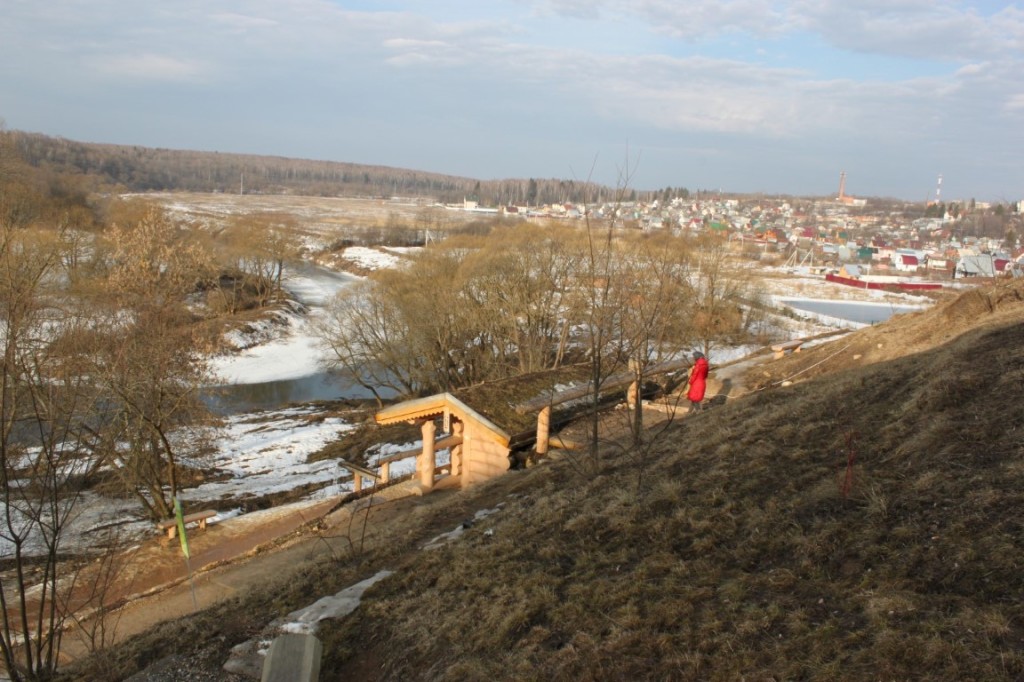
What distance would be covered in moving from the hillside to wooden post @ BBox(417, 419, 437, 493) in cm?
308

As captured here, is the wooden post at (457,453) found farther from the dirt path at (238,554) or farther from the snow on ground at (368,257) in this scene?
the snow on ground at (368,257)

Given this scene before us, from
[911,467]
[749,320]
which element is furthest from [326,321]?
[911,467]

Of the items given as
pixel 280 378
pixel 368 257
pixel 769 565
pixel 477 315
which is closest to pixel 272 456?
pixel 477 315

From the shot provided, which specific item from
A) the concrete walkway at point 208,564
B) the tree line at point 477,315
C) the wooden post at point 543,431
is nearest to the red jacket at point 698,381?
the wooden post at point 543,431

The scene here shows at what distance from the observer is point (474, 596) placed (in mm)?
5871

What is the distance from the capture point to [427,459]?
12.5 m

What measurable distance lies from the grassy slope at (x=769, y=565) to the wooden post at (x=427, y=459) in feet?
12.8

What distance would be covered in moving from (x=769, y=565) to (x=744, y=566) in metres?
0.18

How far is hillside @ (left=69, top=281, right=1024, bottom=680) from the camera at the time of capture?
13.3ft

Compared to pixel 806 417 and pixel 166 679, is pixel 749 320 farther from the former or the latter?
pixel 166 679

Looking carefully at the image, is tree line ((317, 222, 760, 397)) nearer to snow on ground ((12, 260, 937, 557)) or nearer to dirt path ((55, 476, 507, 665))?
snow on ground ((12, 260, 937, 557))

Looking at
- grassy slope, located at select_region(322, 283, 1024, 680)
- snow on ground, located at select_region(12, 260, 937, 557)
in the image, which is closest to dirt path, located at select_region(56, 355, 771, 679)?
snow on ground, located at select_region(12, 260, 937, 557)

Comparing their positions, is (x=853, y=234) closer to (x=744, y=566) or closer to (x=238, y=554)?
(x=238, y=554)

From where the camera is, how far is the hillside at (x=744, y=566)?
13.3ft
